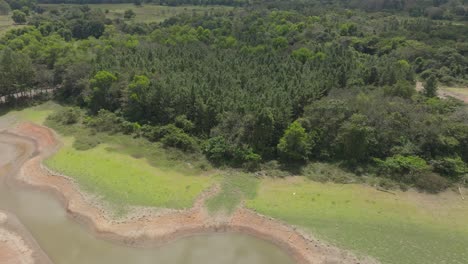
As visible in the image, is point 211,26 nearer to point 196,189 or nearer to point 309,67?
point 309,67

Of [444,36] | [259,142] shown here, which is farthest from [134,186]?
[444,36]

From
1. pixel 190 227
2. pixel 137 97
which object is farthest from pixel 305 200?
pixel 137 97

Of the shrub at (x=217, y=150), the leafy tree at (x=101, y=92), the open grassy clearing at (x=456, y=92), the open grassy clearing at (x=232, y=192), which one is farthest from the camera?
the open grassy clearing at (x=456, y=92)

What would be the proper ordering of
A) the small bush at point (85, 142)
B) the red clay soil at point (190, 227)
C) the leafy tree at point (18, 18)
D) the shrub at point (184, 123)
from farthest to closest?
the leafy tree at point (18, 18)
the shrub at point (184, 123)
the small bush at point (85, 142)
the red clay soil at point (190, 227)

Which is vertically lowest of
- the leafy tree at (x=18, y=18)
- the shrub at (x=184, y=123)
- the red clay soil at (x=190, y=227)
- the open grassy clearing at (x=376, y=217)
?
the red clay soil at (x=190, y=227)

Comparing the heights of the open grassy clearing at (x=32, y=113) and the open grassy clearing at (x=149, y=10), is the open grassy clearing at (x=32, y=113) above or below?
below

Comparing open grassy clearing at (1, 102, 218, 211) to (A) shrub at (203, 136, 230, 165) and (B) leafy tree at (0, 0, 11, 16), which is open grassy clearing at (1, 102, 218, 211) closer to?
(A) shrub at (203, 136, 230, 165)

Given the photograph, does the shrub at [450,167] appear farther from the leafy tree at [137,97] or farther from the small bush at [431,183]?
the leafy tree at [137,97]

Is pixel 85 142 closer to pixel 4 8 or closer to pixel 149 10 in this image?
pixel 149 10

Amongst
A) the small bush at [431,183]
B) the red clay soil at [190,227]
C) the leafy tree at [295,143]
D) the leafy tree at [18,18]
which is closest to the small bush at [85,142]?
the red clay soil at [190,227]
